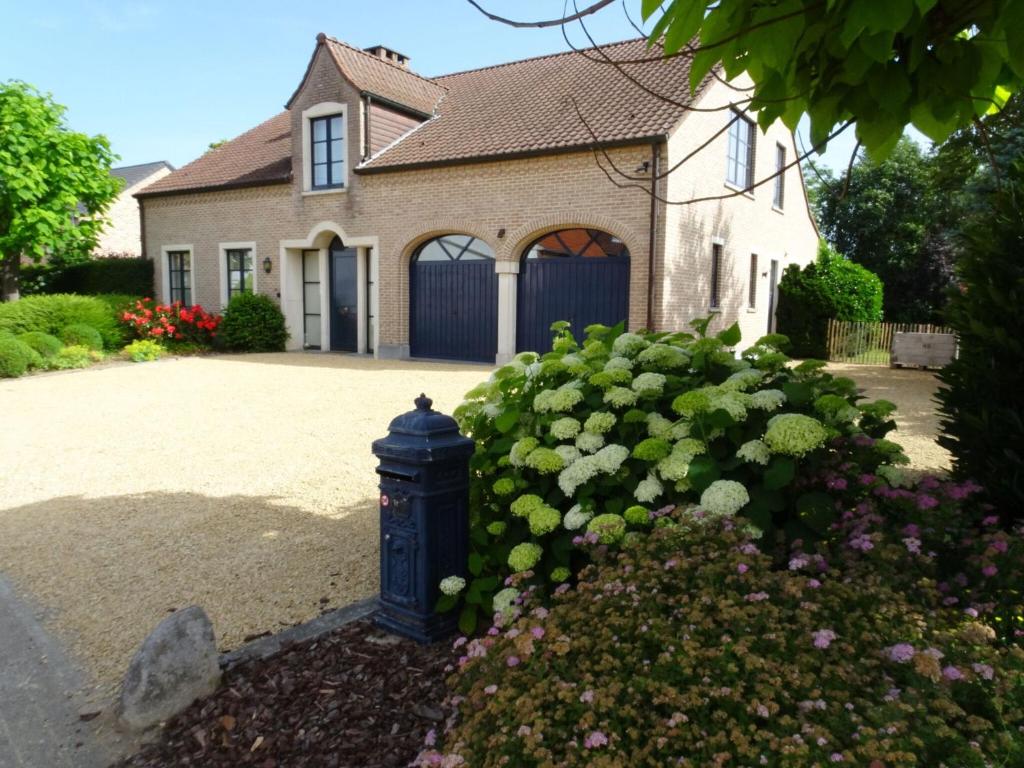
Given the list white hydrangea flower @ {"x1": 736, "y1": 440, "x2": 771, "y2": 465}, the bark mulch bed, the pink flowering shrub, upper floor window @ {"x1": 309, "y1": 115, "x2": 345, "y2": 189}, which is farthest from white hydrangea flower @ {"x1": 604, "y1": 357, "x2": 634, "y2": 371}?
upper floor window @ {"x1": 309, "y1": 115, "x2": 345, "y2": 189}

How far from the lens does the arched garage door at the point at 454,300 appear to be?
50.3ft

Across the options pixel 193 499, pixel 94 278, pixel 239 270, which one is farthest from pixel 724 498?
pixel 94 278

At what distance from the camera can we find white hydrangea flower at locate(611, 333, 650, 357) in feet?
11.9

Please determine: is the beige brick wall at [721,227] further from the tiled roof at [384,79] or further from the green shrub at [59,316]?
the green shrub at [59,316]

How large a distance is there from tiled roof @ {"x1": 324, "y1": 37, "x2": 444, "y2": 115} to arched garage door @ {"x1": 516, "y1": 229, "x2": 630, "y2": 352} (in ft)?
18.7

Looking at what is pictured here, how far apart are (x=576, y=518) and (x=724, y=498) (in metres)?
0.58

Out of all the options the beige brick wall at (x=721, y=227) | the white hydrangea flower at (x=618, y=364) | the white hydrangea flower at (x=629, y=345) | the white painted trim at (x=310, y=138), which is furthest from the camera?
the white painted trim at (x=310, y=138)

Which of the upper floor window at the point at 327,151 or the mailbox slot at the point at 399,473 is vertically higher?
the upper floor window at the point at 327,151

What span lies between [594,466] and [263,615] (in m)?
1.92

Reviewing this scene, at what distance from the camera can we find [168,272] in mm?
20312

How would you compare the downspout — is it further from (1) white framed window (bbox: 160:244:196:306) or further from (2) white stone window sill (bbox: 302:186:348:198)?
(1) white framed window (bbox: 160:244:196:306)

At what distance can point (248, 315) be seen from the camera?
17250mm

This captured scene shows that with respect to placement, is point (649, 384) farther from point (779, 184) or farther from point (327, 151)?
point (779, 184)

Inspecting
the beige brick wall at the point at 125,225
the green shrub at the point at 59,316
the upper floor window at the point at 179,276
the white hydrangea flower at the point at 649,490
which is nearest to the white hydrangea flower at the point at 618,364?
the white hydrangea flower at the point at 649,490
